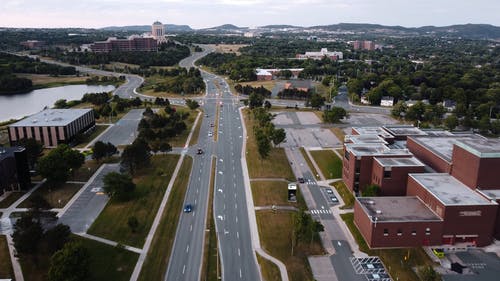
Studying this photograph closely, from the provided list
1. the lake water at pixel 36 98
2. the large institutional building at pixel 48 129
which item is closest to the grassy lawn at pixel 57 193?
the large institutional building at pixel 48 129

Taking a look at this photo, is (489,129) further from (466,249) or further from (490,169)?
(466,249)

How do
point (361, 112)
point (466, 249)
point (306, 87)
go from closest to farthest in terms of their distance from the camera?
point (466, 249)
point (361, 112)
point (306, 87)

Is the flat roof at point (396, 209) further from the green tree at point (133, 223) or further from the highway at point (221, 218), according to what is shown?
the green tree at point (133, 223)

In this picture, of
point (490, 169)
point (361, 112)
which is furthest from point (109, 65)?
point (490, 169)

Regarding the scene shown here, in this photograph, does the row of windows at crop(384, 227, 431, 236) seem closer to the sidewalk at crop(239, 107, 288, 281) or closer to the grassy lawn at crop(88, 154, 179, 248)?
the sidewalk at crop(239, 107, 288, 281)

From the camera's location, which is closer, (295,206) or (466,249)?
(466,249)
